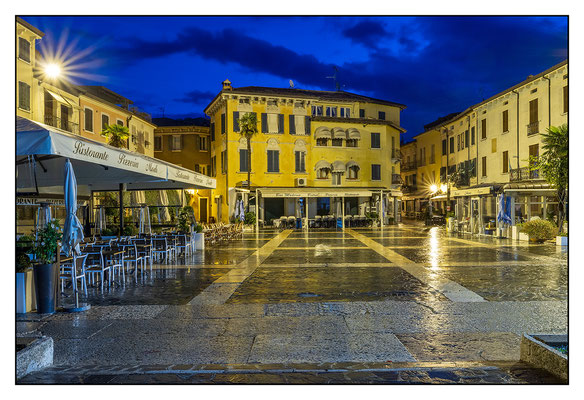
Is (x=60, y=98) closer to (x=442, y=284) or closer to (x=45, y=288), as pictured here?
(x=45, y=288)


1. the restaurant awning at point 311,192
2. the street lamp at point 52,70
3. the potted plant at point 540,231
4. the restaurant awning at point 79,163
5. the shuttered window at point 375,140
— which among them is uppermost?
the street lamp at point 52,70

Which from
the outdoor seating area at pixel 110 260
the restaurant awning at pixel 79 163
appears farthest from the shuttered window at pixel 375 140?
the outdoor seating area at pixel 110 260

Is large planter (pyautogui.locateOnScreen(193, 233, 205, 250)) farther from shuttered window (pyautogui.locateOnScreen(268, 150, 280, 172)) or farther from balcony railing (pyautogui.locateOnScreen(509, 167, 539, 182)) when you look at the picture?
balcony railing (pyautogui.locateOnScreen(509, 167, 539, 182))

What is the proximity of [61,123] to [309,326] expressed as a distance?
2225cm

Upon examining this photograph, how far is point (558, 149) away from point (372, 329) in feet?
48.1

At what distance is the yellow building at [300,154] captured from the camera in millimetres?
32281

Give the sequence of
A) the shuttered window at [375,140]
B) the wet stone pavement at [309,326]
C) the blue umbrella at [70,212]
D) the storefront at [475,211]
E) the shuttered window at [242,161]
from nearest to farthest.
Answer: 1. the wet stone pavement at [309,326]
2. the blue umbrella at [70,212]
3. the storefront at [475,211]
4. the shuttered window at [242,161]
5. the shuttered window at [375,140]

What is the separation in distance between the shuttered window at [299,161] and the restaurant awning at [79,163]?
18901 mm

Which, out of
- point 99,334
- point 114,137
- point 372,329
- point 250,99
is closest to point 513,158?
point 250,99

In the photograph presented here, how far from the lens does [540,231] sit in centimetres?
1698

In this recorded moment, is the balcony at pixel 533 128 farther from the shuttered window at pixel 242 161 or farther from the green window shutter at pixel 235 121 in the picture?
the green window shutter at pixel 235 121

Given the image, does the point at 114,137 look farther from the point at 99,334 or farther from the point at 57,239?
the point at 99,334

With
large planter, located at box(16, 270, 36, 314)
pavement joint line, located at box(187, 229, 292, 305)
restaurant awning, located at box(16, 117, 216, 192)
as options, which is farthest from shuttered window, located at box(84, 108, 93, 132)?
large planter, located at box(16, 270, 36, 314)

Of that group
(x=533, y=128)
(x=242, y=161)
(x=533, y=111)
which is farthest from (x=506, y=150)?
(x=242, y=161)
